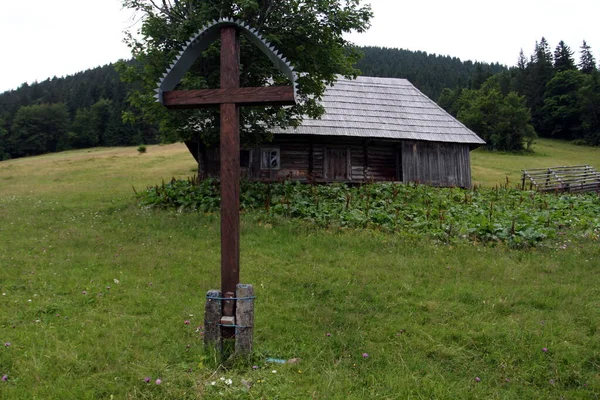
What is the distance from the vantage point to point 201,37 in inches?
191

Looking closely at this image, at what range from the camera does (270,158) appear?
18.9m

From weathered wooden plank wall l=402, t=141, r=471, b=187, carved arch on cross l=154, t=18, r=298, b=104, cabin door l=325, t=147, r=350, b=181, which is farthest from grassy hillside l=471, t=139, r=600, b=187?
carved arch on cross l=154, t=18, r=298, b=104

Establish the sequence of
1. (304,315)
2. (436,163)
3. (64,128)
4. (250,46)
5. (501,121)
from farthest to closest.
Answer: (64,128) < (501,121) < (436,163) < (250,46) < (304,315)

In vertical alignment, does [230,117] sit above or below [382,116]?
below

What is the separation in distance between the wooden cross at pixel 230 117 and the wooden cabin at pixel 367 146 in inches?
503

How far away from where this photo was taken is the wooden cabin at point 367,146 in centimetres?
1880

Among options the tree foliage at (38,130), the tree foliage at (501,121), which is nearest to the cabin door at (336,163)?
the tree foliage at (501,121)

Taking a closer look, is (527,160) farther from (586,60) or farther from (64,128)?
(64,128)

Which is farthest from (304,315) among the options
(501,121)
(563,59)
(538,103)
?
(563,59)

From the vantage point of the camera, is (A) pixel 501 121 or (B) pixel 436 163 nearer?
(B) pixel 436 163

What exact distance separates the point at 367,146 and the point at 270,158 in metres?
4.55

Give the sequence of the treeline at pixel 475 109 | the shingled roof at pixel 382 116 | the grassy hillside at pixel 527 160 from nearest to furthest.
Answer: the shingled roof at pixel 382 116 < the grassy hillside at pixel 527 160 < the treeline at pixel 475 109

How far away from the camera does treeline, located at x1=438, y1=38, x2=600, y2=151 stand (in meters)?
51.6

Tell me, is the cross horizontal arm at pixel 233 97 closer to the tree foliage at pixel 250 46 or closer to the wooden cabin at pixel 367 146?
the tree foliage at pixel 250 46
